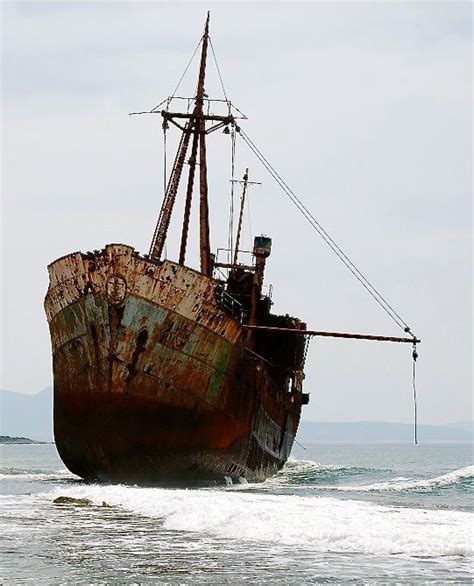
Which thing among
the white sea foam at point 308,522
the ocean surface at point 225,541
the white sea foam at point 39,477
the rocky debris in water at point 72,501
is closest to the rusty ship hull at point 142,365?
the white sea foam at point 308,522

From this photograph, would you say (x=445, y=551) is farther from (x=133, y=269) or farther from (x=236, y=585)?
(x=133, y=269)

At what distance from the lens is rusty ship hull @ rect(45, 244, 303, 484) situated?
71.3 feet

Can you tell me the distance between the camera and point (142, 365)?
21.9 meters

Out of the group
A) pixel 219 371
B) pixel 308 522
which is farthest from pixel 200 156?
pixel 308 522

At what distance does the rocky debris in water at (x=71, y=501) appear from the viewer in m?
18.1

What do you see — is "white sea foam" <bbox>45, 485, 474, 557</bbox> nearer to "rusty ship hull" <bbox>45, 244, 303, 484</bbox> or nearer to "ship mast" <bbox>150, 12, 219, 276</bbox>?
"rusty ship hull" <bbox>45, 244, 303, 484</bbox>

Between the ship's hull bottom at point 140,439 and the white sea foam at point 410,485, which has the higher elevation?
the ship's hull bottom at point 140,439

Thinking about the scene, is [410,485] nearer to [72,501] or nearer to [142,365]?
[142,365]

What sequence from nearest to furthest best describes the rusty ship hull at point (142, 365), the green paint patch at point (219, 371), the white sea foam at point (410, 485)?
the rusty ship hull at point (142, 365) → the green paint patch at point (219, 371) → the white sea foam at point (410, 485)

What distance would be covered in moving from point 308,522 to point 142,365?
819 cm

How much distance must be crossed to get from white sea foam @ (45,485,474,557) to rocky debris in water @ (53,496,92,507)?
26 cm

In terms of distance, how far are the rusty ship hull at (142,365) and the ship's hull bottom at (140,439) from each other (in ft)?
0.07

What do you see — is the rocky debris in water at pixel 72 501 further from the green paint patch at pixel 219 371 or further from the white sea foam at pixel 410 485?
the white sea foam at pixel 410 485

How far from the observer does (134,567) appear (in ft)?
35.4
